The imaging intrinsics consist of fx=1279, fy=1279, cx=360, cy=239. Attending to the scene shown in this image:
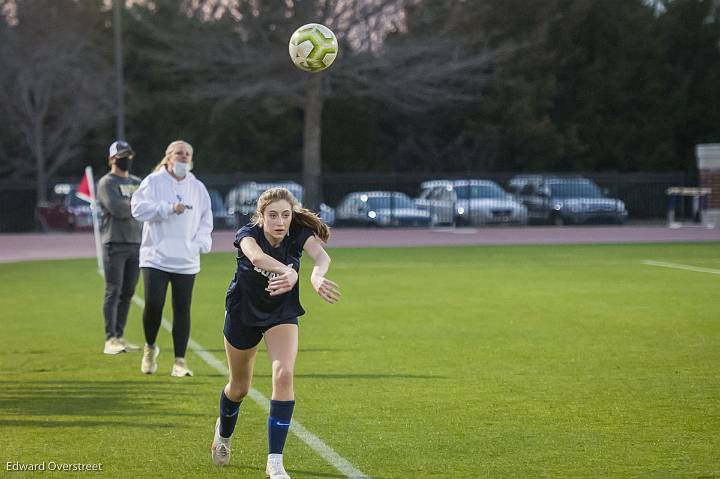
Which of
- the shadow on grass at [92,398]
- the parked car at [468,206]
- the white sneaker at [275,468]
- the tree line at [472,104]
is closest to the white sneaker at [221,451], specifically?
the white sneaker at [275,468]

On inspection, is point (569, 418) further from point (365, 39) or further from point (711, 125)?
point (711, 125)

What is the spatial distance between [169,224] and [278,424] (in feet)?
14.0

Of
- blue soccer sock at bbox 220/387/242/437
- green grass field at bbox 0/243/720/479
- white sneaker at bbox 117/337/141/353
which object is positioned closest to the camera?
blue soccer sock at bbox 220/387/242/437

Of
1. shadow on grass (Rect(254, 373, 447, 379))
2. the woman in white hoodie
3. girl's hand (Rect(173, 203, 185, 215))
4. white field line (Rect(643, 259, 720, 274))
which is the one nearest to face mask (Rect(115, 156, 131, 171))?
the woman in white hoodie

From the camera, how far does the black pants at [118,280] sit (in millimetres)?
12578

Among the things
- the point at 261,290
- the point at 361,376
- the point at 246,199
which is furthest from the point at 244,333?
the point at 246,199

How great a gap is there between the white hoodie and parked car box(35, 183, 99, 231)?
32753 millimetres

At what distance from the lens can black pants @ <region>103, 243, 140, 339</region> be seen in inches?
495

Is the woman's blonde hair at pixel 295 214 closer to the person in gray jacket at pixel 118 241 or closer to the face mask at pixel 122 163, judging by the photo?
the person in gray jacket at pixel 118 241

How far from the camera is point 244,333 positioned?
23.6ft

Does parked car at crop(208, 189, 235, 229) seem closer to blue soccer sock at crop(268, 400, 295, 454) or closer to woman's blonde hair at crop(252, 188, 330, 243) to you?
woman's blonde hair at crop(252, 188, 330, 243)

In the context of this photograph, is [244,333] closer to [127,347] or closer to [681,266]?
[127,347]

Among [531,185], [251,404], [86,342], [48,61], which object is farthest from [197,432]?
[48,61]

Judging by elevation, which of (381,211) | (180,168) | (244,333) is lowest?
(381,211)
